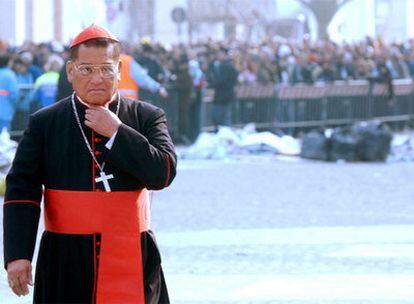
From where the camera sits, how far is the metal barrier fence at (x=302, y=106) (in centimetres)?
2450

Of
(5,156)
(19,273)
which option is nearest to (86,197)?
(19,273)

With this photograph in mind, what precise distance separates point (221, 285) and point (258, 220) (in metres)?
3.82

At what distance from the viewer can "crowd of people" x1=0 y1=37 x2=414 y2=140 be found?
18328 mm

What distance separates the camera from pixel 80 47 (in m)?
5.02

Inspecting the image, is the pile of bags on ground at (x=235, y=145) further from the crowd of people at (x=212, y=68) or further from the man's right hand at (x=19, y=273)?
the man's right hand at (x=19, y=273)

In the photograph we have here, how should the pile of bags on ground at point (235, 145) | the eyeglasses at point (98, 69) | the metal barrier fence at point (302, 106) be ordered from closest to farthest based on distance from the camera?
the eyeglasses at point (98, 69) < the pile of bags on ground at point (235, 145) < the metal barrier fence at point (302, 106)

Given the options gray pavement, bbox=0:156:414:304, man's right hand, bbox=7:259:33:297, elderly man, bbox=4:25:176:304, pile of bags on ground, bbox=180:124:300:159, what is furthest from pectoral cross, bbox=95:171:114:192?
pile of bags on ground, bbox=180:124:300:159

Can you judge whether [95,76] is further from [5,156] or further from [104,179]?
[5,156]

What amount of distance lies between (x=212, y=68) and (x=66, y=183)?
67.5 ft

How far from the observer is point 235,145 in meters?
21.6

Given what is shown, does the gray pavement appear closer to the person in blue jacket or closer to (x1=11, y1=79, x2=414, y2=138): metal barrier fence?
the person in blue jacket

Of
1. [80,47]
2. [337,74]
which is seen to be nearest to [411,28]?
[337,74]

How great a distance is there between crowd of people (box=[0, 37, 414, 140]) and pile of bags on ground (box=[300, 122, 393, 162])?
2741mm

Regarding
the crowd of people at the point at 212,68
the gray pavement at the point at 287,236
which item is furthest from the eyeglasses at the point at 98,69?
the crowd of people at the point at 212,68
